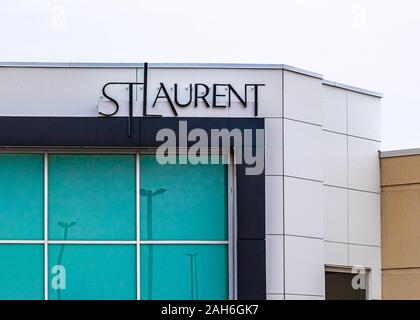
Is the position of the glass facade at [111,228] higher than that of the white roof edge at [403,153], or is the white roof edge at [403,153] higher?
Answer: the white roof edge at [403,153]

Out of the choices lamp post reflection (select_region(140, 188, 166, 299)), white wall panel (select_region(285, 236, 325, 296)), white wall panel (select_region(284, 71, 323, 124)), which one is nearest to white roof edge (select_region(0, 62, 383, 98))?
white wall panel (select_region(284, 71, 323, 124))

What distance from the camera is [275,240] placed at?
18.6 metres

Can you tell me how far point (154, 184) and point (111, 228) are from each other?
103 cm

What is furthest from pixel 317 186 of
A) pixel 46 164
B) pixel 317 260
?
pixel 46 164

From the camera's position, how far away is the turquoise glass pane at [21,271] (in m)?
18.0

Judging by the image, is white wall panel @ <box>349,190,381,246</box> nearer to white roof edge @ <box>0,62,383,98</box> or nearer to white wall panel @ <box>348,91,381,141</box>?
white wall panel @ <box>348,91,381,141</box>

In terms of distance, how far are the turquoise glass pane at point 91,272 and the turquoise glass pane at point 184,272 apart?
0.28 m

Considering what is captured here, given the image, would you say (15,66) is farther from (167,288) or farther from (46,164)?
(167,288)

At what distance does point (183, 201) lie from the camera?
18.5 m

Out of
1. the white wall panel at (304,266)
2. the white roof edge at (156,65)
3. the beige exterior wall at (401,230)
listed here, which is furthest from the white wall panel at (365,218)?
the white roof edge at (156,65)

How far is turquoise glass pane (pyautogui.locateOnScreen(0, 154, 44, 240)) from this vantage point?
18.1 meters

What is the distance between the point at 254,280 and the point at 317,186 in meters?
2.27

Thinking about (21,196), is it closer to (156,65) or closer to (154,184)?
(154,184)

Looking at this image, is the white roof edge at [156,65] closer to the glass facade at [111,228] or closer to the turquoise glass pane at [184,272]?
the glass facade at [111,228]
